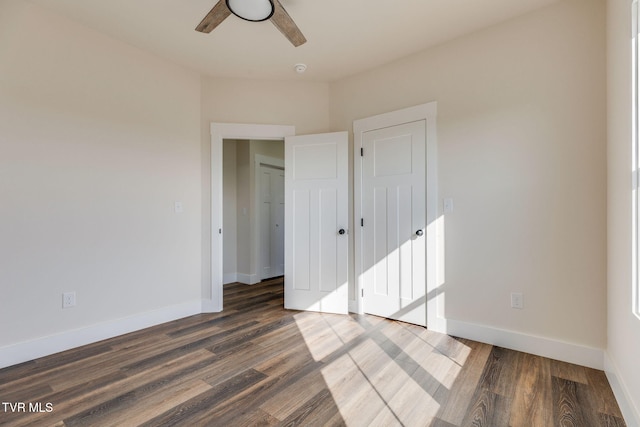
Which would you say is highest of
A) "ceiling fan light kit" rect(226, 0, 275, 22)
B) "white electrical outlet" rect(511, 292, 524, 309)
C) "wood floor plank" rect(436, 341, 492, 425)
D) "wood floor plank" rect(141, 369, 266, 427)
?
"ceiling fan light kit" rect(226, 0, 275, 22)

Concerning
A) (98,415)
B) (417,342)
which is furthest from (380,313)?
(98,415)

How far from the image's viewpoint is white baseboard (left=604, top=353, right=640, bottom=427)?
1513mm

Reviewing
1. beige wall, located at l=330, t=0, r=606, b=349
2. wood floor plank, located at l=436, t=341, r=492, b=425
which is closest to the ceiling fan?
beige wall, located at l=330, t=0, r=606, b=349

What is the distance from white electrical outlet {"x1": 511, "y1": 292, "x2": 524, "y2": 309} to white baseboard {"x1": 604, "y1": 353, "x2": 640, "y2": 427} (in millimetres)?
543

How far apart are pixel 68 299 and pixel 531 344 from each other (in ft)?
11.9

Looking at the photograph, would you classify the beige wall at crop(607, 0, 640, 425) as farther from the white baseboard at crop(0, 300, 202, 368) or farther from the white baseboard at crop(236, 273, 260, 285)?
the white baseboard at crop(236, 273, 260, 285)

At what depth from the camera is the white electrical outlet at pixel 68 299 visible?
2479mm

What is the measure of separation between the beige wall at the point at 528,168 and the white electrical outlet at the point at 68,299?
312 centimetres

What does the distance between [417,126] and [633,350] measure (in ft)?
7.07

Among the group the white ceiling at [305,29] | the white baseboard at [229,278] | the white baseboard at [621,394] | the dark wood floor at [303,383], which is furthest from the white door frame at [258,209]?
the white baseboard at [621,394]

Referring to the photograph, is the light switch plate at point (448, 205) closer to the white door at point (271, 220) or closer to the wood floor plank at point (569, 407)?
the wood floor plank at point (569, 407)

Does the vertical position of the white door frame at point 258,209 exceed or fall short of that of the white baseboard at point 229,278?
it exceeds it

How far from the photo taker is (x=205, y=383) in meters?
1.97

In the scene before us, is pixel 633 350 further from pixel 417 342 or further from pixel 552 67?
pixel 552 67
